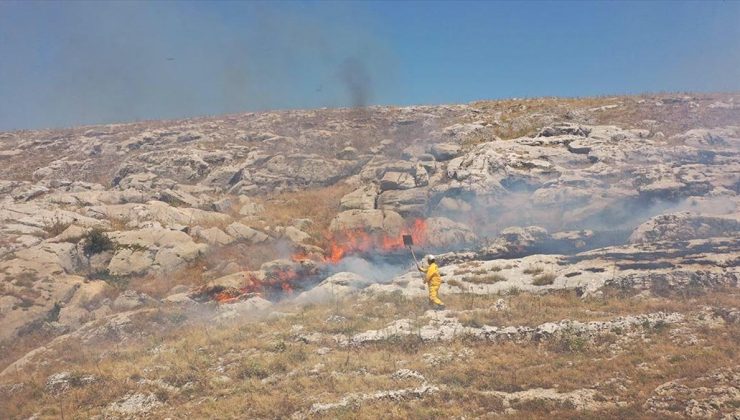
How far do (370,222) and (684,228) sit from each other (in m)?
15.5

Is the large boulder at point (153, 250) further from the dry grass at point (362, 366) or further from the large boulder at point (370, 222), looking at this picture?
the large boulder at point (370, 222)

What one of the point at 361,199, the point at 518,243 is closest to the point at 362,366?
the point at 518,243

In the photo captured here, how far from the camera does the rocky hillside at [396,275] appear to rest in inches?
437

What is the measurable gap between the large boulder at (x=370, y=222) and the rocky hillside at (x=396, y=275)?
122 mm

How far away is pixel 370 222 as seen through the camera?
1067 inches

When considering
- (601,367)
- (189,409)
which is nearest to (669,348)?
(601,367)

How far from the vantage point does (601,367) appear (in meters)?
11.1

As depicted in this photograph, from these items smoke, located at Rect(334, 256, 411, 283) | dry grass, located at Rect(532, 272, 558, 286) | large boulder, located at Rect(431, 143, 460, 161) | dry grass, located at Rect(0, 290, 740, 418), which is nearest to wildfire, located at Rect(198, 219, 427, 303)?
smoke, located at Rect(334, 256, 411, 283)

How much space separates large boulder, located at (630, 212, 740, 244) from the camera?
1820 centimetres

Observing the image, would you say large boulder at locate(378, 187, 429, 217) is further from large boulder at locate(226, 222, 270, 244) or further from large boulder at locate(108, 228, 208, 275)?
large boulder at locate(108, 228, 208, 275)

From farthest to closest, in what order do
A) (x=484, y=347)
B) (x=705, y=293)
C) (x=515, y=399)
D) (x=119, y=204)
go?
(x=119, y=204)
(x=705, y=293)
(x=484, y=347)
(x=515, y=399)

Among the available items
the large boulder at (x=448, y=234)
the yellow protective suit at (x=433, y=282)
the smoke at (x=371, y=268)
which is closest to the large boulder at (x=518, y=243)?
the large boulder at (x=448, y=234)

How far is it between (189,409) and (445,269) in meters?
12.5

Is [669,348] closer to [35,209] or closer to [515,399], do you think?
[515,399]
